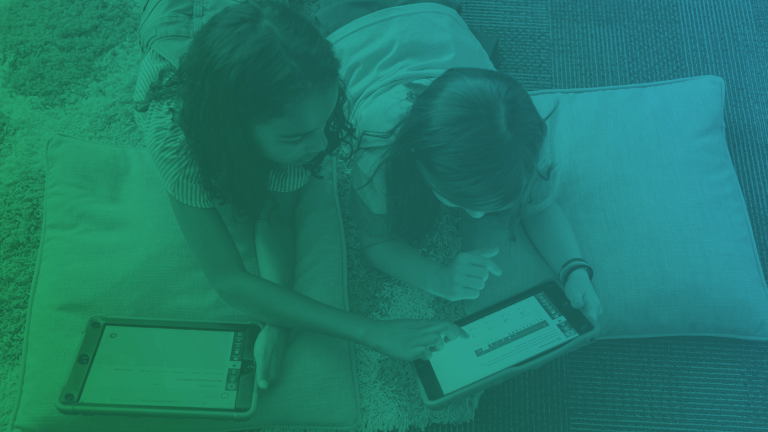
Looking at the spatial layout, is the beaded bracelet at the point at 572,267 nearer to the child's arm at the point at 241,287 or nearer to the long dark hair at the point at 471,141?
the long dark hair at the point at 471,141

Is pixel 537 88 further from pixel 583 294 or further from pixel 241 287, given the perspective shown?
pixel 241 287

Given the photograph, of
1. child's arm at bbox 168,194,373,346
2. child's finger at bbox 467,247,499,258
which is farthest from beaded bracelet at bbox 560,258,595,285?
child's arm at bbox 168,194,373,346

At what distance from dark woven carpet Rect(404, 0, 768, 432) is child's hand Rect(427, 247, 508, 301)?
271 mm

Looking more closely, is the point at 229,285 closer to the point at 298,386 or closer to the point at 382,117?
the point at 298,386

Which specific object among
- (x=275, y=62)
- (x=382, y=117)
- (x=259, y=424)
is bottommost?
(x=259, y=424)

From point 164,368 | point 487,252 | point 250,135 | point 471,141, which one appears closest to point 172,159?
point 250,135

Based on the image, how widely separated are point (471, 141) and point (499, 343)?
39cm

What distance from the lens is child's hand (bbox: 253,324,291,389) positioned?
0.81 metres

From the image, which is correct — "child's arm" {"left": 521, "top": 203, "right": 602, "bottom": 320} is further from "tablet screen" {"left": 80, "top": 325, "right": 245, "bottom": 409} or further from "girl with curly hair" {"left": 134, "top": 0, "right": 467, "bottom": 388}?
"tablet screen" {"left": 80, "top": 325, "right": 245, "bottom": 409}

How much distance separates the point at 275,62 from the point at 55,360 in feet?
2.11

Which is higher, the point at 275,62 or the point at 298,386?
the point at 275,62

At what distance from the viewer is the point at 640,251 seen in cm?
95

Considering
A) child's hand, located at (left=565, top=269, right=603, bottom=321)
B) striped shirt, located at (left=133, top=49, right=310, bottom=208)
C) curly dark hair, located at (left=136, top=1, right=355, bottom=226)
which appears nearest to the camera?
curly dark hair, located at (left=136, top=1, right=355, bottom=226)

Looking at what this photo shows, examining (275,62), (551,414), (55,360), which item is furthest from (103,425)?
(551,414)
